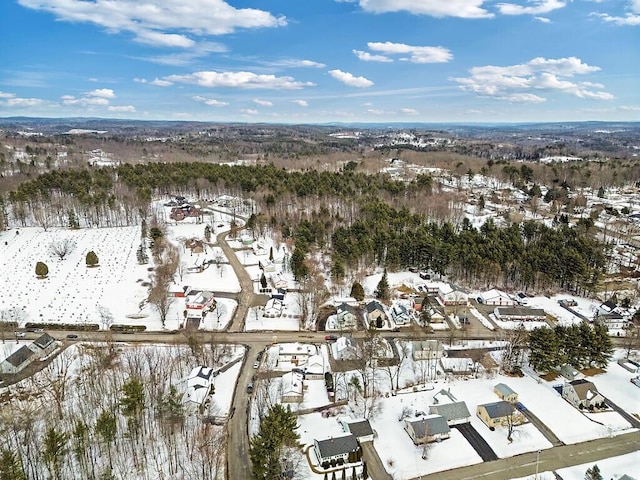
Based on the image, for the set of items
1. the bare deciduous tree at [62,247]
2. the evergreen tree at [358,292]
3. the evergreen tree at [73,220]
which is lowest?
the evergreen tree at [358,292]

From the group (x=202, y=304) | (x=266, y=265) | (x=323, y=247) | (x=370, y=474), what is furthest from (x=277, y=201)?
(x=370, y=474)

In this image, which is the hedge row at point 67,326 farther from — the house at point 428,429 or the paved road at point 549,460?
the paved road at point 549,460

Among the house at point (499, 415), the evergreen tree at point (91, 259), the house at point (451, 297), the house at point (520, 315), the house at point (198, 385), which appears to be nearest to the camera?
the house at point (499, 415)

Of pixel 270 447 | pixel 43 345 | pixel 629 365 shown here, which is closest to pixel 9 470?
pixel 270 447

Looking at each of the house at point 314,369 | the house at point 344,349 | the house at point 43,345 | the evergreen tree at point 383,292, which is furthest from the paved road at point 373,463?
the house at point 43,345

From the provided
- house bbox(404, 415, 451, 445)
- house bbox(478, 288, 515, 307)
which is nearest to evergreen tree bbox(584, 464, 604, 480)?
house bbox(404, 415, 451, 445)

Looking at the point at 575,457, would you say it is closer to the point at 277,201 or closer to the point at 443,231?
the point at 443,231

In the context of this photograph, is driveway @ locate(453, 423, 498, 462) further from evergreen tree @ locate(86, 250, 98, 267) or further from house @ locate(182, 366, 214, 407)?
evergreen tree @ locate(86, 250, 98, 267)
